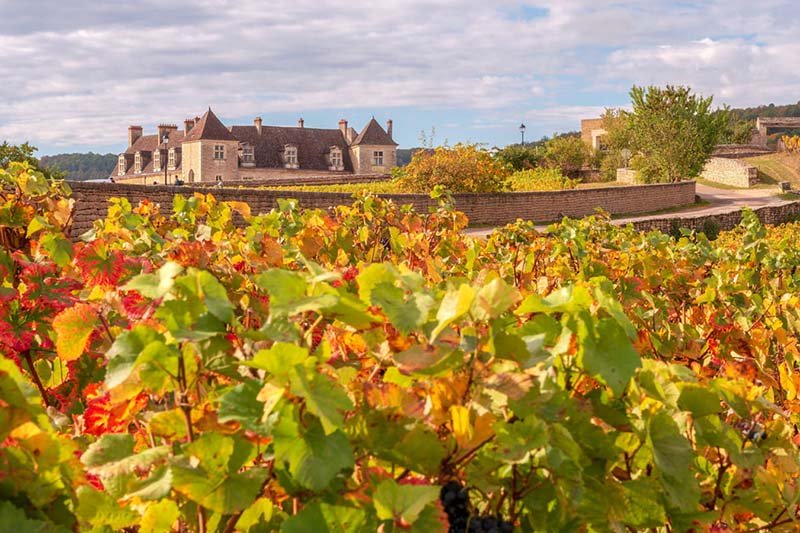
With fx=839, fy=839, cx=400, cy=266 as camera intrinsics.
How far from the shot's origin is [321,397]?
97 cm

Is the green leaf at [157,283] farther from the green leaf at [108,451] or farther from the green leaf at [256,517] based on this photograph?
the green leaf at [256,517]

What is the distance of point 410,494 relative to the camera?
3.24ft

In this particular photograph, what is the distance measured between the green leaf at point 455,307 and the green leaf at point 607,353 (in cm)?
19

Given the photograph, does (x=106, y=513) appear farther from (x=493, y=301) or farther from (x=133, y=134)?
(x=133, y=134)

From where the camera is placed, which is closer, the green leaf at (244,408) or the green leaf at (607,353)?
the green leaf at (244,408)

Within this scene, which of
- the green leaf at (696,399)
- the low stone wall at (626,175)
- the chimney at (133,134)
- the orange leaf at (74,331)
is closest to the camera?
the green leaf at (696,399)

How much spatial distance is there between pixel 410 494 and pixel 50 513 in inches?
16.9

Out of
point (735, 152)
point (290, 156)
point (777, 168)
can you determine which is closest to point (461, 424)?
point (777, 168)

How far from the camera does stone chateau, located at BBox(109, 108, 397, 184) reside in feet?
220

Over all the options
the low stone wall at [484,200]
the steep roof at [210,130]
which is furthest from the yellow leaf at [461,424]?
the steep roof at [210,130]

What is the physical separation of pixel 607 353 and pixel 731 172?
48.9m

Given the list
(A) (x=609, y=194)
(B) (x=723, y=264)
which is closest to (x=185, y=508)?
(B) (x=723, y=264)

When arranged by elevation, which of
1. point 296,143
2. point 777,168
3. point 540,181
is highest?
point 296,143

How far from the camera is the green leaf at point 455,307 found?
1071 mm
